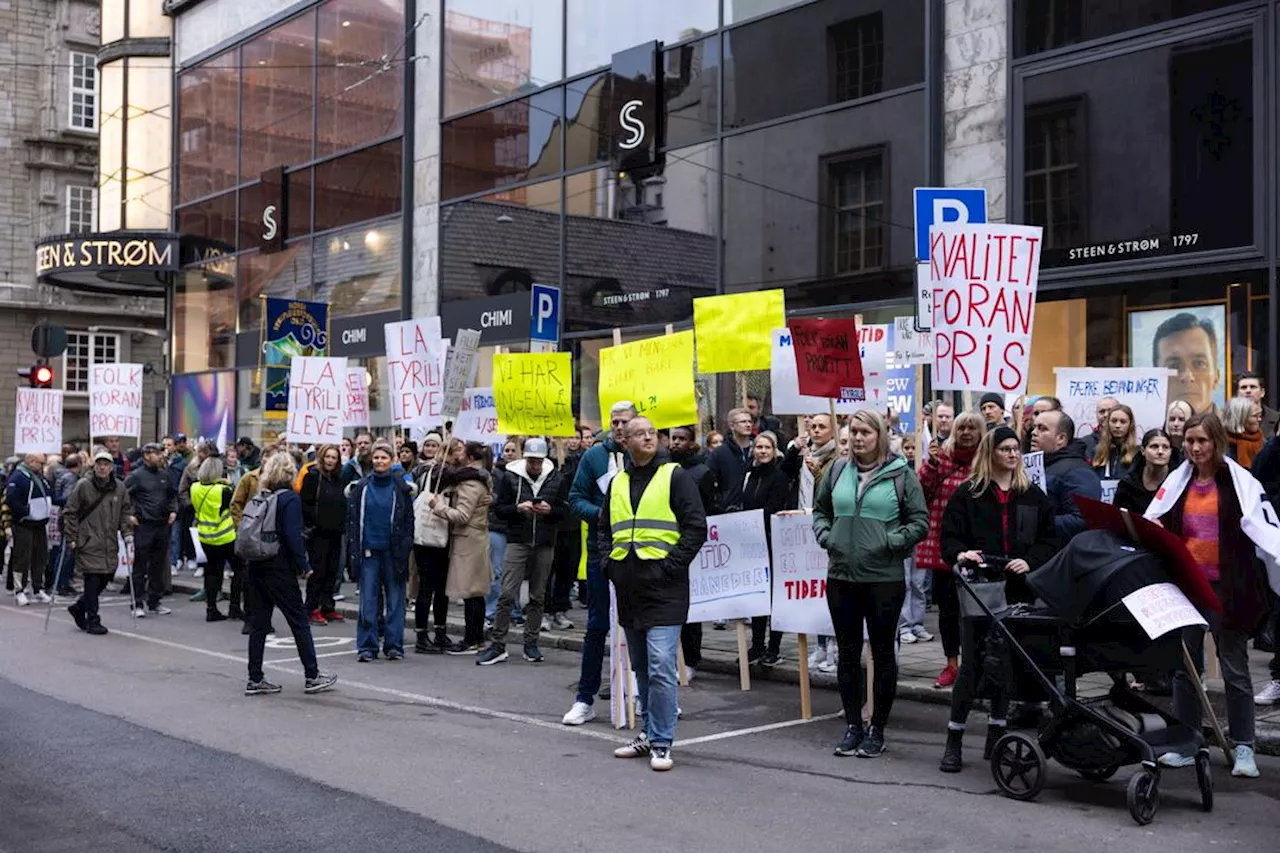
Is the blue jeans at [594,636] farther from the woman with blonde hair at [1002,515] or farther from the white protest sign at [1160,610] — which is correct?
the white protest sign at [1160,610]

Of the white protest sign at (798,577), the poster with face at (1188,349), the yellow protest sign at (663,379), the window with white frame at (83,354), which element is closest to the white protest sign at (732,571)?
the white protest sign at (798,577)

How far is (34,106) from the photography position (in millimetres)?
50156

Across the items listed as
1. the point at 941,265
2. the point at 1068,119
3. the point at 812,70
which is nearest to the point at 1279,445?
the point at 941,265

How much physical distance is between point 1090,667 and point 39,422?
54.7 feet

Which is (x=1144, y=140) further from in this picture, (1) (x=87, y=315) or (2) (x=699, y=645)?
(1) (x=87, y=315)

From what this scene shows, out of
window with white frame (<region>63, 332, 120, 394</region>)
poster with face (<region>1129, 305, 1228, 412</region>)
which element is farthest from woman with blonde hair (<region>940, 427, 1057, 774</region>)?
window with white frame (<region>63, 332, 120, 394</region>)

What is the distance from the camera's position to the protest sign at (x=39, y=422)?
63.4ft

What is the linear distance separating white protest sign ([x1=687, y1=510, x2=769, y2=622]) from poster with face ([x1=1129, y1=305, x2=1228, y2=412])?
17.4ft

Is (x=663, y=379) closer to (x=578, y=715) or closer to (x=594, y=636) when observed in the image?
(x=594, y=636)

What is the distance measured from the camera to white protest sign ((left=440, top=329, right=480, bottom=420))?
45.4ft

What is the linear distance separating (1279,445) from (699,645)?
4469 millimetres

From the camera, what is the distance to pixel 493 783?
702 cm

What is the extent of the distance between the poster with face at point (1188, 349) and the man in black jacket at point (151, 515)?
34.4 feet

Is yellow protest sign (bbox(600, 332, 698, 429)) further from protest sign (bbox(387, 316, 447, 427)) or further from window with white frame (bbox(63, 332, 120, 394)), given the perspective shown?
window with white frame (bbox(63, 332, 120, 394))
